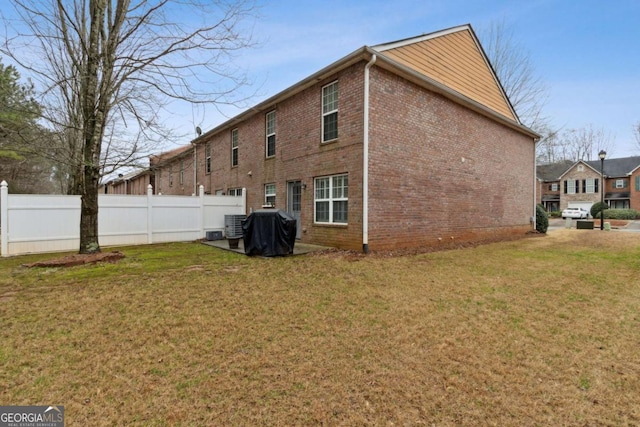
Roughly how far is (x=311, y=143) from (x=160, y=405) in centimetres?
943

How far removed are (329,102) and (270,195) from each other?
4885mm

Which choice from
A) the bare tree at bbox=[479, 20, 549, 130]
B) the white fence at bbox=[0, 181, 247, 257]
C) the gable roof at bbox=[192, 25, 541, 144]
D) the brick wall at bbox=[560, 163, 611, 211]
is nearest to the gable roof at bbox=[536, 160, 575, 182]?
the brick wall at bbox=[560, 163, 611, 211]

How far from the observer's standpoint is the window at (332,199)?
975 centimetres

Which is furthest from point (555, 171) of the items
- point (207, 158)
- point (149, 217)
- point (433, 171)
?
point (149, 217)

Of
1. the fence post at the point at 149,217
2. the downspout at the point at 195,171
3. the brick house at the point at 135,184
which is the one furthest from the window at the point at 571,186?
the brick house at the point at 135,184

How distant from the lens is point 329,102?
33.9 feet

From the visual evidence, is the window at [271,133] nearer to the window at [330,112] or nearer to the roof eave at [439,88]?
the window at [330,112]

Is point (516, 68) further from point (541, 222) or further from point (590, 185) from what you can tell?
point (590, 185)

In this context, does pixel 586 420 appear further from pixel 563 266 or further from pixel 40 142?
pixel 40 142

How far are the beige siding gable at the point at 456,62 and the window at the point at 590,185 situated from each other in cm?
3180

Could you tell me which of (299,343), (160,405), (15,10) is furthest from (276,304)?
(15,10)

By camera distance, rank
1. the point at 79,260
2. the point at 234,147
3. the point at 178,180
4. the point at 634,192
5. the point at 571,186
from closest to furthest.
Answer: the point at 79,260, the point at 234,147, the point at 178,180, the point at 634,192, the point at 571,186

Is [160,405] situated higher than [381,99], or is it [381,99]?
[381,99]

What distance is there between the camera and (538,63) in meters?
21.3
